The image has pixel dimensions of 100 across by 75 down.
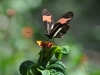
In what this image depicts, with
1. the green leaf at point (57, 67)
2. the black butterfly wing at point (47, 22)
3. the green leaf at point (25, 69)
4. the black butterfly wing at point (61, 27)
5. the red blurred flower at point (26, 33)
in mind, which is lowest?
the green leaf at point (57, 67)

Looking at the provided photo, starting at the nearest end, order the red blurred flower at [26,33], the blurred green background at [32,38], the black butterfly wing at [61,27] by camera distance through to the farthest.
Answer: the black butterfly wing at [61,27] < the blurred green background at [32,38] < the red blurred flower at [26,33]

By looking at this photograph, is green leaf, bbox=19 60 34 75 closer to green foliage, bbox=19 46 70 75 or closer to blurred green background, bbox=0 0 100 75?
green foliage, bbox=19 46 70 75

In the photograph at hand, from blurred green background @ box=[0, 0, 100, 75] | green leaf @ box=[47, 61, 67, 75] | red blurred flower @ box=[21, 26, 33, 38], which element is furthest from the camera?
red blurred flower @ box=[21, 26, 33, 38]

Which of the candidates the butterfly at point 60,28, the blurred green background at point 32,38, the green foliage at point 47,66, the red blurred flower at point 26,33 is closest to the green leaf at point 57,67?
the green foliage at point 47,66

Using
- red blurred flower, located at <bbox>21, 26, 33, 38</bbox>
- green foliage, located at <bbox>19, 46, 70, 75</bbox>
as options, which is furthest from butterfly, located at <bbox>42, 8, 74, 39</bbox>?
red blurred flower, located at <bbox>21, 26, 33, 38</bbox>

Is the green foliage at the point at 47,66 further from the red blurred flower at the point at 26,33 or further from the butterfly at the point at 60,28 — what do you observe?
the red blurred flower at the point at 26,33

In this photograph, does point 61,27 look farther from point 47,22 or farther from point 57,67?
point 57,67

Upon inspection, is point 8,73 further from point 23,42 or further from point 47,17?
point 47,17

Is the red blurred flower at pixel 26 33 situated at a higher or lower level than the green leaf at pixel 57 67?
higher

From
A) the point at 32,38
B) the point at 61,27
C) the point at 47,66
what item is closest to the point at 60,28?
the point at 61,27
